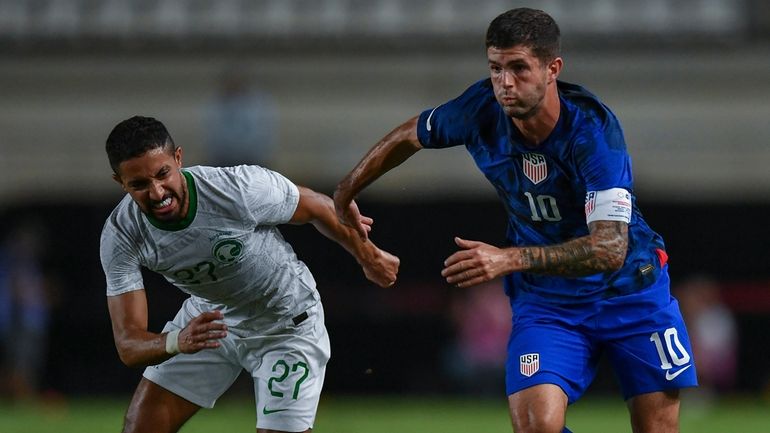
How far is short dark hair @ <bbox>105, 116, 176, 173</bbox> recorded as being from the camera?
624cm

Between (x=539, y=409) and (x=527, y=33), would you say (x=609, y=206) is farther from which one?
(x=539, y=409)

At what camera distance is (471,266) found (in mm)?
5512

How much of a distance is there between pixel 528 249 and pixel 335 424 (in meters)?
7.07

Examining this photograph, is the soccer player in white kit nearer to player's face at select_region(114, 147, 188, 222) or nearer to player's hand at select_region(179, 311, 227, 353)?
player's face at select_region(114, 147, 188, 222)

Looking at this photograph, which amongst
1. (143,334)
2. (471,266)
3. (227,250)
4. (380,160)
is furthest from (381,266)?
(471,266)

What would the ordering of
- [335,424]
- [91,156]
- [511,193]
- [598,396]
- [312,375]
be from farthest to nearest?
[91,156] < [598,396] < [335,424] < [312,375] < [511,193]

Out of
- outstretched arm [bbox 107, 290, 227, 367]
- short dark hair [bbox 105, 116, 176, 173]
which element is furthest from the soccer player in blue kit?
outstretched arm [bbox 107, 290, 227, 367]

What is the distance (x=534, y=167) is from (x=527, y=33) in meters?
0.67

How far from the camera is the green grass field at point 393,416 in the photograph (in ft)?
40.1

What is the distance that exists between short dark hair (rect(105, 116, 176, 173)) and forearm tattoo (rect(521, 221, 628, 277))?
6.11ft

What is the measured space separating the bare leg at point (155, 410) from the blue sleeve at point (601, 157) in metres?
2.43

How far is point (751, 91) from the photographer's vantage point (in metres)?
18.2

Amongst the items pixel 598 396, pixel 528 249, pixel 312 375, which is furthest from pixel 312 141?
pixel 528 249

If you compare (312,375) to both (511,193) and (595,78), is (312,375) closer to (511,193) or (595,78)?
(511,193)
